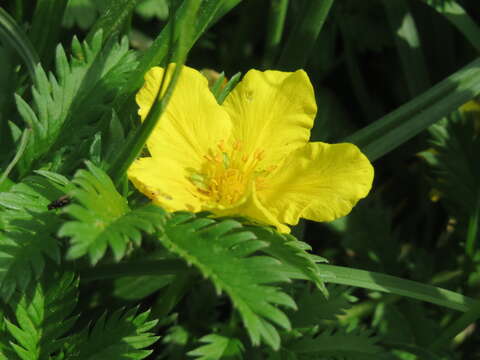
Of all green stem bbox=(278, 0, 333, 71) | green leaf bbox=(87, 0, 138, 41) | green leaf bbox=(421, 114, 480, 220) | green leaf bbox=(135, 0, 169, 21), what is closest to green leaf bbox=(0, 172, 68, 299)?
green leaf bbox=(87, 0, 138, 41)

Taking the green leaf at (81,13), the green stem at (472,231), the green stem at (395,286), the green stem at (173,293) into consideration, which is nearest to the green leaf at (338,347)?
the green stem at (395,286)

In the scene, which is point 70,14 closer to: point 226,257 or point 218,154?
point 218,154

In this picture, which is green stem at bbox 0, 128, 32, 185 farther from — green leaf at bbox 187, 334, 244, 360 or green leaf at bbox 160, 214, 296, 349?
green leaf at bbox 187, 334, 244, 360

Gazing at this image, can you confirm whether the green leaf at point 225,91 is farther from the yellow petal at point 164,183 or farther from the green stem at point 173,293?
the green stem at point 173,293

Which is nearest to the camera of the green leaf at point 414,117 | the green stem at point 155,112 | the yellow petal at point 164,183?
the green stem at point 155,112

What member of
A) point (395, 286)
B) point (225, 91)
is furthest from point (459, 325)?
point (225, 91)
